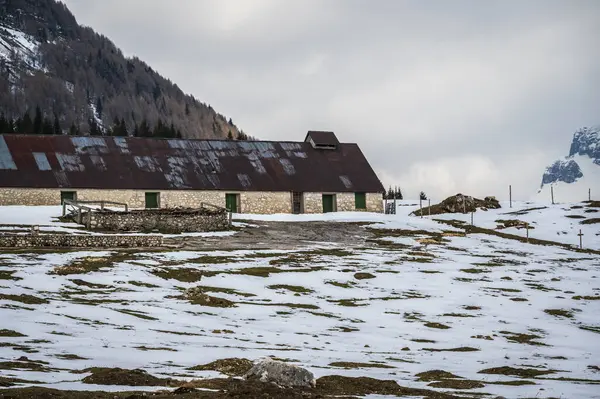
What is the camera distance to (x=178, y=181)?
8644cm

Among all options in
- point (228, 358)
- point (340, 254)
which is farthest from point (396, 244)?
point (228, 358)

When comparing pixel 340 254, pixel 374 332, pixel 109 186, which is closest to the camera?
pixel 374 332

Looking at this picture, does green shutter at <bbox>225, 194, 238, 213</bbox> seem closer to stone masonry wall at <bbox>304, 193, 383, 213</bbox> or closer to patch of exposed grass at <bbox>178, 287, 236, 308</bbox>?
stone masonry wall at <bbox>304, 193, 383, 213</bbox>

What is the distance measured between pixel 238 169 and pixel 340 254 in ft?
98.9

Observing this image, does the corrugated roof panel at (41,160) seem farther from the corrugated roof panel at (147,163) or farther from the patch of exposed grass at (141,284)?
the patch of exposed grass at (141,284)

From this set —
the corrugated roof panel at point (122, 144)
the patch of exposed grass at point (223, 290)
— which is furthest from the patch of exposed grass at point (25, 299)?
the corrugated roof panel at point (122, 144)

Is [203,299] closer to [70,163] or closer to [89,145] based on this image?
[70,163]

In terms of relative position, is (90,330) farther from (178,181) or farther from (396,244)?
(178,181)

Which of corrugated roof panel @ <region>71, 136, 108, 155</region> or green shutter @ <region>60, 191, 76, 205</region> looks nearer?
green shutter @ <region>60, 191, 76, 205</region>

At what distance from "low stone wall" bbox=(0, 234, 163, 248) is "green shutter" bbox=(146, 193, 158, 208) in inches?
956

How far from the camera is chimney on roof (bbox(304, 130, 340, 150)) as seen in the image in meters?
99.4

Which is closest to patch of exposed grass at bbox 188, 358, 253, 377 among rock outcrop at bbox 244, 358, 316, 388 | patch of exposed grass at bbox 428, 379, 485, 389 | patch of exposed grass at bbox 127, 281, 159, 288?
rock outcrop at bbox 244, 358, 316, 388

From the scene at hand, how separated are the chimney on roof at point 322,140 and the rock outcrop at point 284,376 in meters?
76.2

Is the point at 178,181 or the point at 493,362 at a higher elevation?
the point at 178,181
